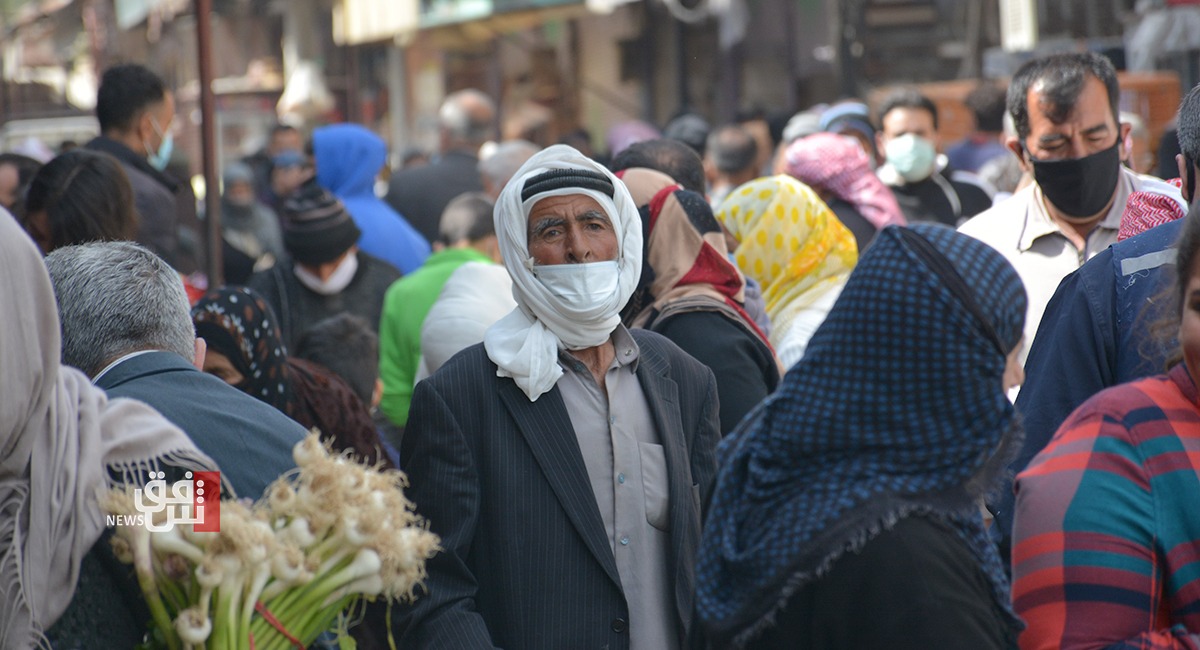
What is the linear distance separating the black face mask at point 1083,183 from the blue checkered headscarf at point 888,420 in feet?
6.87

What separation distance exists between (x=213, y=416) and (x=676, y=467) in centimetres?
100

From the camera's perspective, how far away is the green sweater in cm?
557

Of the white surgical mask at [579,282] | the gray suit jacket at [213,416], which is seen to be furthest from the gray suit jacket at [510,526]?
the gray suit jacket at [213,416]

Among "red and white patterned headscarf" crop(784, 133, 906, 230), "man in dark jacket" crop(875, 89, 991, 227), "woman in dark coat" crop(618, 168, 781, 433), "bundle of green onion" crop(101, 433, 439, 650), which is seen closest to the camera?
"bundle of green onion" crop(101, 433, 439, 650)

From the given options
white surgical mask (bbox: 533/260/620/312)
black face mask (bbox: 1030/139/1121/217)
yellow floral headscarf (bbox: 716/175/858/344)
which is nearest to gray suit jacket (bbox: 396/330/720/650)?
white surgical mask (bbox: 533/260/620/312)

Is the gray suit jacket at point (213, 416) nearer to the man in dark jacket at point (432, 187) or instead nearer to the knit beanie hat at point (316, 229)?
the knit beanie hat at point (316, 229)

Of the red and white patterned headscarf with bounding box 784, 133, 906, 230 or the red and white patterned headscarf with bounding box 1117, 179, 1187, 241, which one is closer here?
the red and white patterned headscarf with bounding box 1117, 179, 1187, 241

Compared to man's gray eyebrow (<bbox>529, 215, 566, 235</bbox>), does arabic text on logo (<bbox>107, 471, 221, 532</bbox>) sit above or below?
below

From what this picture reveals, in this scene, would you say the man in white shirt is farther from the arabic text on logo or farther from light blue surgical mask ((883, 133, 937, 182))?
light blue surgical mask ((883, 133, 937, 182))

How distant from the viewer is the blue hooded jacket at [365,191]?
282 inches

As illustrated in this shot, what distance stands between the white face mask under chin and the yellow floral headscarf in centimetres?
184

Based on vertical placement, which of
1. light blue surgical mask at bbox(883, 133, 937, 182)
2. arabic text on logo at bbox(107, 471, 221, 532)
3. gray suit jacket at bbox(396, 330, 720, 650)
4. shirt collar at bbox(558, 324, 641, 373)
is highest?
light blue surgical mask at bbox(883, 133, 937, 182)

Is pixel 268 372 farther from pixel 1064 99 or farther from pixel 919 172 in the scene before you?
pixel 919 172

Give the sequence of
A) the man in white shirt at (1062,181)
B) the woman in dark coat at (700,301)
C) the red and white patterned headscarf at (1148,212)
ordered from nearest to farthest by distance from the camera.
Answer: the red and white patterned headscarf at (1148,212) < the woman in dark coat at (700,301) < the man in white shirt at (1062,181)
